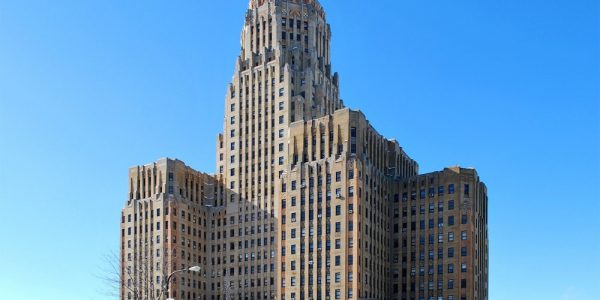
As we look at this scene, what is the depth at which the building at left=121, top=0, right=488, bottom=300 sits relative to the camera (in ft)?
500

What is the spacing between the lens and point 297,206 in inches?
6225

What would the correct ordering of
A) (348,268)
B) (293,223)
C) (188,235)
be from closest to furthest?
(348,268) → (293,223) → (188,235)

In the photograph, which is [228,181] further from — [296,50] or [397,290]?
[397,290]

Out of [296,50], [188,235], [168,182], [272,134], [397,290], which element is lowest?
[397,290]

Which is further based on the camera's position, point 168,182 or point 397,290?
point 168,182

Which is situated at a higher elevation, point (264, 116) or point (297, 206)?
point (264, 116)

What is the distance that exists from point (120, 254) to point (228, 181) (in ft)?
100

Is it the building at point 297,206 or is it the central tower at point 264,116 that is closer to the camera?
the building at point 297,206

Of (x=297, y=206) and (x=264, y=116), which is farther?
(x=264, y=116)

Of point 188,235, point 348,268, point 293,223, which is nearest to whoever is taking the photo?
point 348,268

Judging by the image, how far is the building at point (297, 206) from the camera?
152375mm

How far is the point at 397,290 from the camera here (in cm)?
16012

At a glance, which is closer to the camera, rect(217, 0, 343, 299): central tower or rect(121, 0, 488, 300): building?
rect(121, 0, 488, 300): building

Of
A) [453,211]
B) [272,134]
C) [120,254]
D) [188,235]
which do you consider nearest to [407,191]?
[453,211]
